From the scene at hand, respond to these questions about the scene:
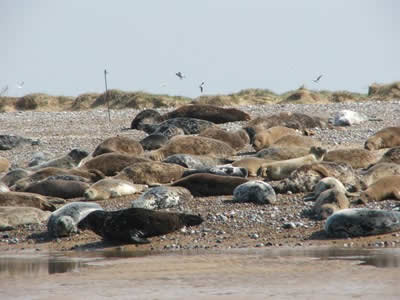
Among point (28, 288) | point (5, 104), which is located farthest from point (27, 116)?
point (28, 288)

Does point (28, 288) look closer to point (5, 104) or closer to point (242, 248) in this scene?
point (242, 248)

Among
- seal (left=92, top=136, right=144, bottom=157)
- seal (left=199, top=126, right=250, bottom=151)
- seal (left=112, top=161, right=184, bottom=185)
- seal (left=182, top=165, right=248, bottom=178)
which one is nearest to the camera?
seal (left=182, top=165, right=248, bottom=178)

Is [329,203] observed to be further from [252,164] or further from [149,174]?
[149,174]

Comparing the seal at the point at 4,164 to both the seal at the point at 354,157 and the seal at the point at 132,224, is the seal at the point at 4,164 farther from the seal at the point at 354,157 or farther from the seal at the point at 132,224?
the seal at the point at 132,224

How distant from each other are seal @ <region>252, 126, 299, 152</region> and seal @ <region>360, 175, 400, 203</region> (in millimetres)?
6171

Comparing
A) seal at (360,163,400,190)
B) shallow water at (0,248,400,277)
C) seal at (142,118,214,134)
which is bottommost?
shallow water at (0,248,400,277)

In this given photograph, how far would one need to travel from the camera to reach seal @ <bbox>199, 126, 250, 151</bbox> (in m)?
17.6

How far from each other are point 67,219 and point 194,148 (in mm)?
6130

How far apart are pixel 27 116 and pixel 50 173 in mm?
12157

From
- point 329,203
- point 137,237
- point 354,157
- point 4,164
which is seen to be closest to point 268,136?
point 354,157

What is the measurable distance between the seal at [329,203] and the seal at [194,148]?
5987mm

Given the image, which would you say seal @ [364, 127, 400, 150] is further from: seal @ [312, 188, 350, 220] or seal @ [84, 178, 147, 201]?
seal @ [312, 188, 350, 220]

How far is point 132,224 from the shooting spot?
988cm

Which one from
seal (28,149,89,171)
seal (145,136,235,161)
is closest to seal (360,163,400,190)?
seal (145,136,235,161)
